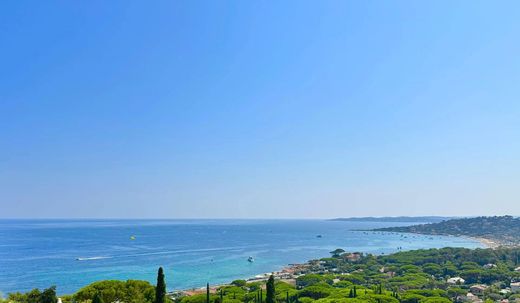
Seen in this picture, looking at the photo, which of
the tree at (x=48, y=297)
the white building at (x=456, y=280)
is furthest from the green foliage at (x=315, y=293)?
the tree at (x=48, y=297)

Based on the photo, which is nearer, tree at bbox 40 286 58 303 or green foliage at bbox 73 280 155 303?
tree at bbox 40 286 58 303

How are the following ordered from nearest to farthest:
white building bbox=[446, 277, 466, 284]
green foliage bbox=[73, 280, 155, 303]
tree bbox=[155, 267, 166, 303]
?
tree bbox=[155, 267, 166, 303]
green foliage bbox=[73, 280, 155, 303]
white building bbox=[446, 277, 466, 284]

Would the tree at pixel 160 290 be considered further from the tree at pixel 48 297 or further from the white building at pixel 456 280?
the white building at pixel 456 280

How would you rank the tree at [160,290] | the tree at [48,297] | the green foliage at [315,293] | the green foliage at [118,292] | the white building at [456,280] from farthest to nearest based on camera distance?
the white building at [456,280]
the green foliage at [315,293]
the green foliage at [118,292]
the tree at [48,297]
the tree at [160,290]

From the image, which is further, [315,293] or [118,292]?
[315,293]

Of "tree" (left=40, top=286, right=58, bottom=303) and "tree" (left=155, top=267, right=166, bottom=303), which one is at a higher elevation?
"tree" (left=155, top=267, right=166, bottom=303)

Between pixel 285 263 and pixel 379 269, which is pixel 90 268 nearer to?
pixel 285 263

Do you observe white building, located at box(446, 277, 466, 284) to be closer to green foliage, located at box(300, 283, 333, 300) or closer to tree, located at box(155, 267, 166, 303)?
green foliage, located at box(300, 283, 333, 300)

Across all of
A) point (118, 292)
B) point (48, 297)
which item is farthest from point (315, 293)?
point (48, 297)

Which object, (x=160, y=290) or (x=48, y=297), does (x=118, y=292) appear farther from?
(x=160, y=290)

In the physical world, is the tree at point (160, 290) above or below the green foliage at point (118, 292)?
above

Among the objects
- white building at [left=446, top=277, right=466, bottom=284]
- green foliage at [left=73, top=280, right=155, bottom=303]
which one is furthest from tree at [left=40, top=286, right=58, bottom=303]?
white building at [left=446, top=277, right=466, bottom=284]

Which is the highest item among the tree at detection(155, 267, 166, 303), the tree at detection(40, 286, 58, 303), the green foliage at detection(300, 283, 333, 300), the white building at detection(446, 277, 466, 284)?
the tree at detection(155, 267, 166, 303)

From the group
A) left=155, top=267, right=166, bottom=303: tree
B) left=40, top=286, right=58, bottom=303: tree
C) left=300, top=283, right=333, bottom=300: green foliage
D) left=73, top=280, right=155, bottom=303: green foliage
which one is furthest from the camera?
left=300, top=283, right=333, bottom=300: green foliage
